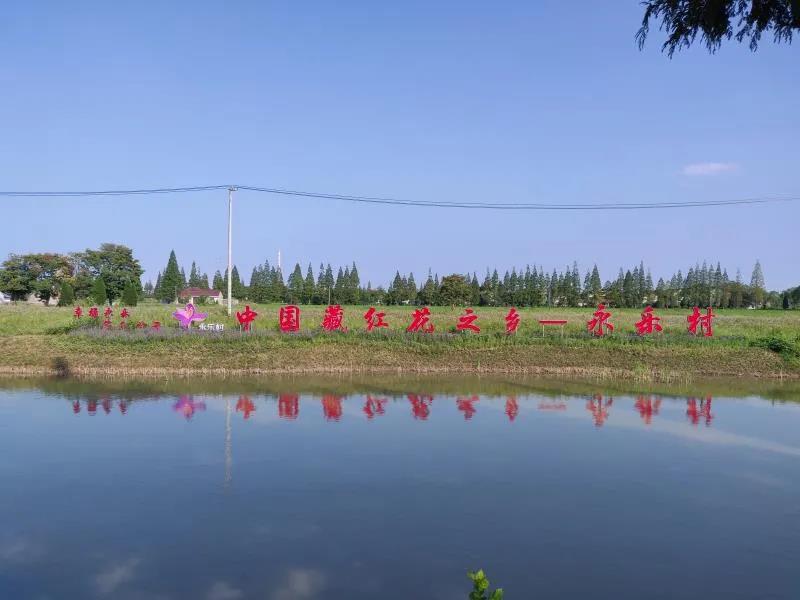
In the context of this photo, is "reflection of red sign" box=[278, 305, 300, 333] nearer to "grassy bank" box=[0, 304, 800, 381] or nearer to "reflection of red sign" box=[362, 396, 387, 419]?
"grassy bank" box=[0, 304, 800, 381]

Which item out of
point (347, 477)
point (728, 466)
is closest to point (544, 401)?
point (728, 466)

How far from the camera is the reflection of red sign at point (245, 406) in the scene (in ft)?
37.1

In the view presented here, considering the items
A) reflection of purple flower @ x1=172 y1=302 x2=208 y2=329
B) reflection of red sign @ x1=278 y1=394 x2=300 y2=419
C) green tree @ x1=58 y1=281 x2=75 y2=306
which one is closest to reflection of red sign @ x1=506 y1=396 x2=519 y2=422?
reflection of red sign @ x1=278 y1=394 x2=300 y2=419

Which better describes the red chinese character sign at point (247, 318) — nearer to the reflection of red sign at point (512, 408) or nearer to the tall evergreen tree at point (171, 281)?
the reflection of red sign at point (512, 408)

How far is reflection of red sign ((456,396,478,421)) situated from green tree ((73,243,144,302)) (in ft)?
149

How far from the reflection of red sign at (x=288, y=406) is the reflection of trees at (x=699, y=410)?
275 inches

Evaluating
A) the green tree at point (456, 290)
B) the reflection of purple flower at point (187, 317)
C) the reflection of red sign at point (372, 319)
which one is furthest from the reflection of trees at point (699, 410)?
the green tree at point (456, 290)

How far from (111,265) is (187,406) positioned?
46.0 meters

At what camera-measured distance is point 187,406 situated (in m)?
11.8

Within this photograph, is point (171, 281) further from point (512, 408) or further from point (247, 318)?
point (512, 408)

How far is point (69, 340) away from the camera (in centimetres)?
1747

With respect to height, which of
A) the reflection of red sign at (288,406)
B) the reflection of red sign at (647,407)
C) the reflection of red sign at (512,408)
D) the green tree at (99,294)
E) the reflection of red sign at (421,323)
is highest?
the green tree at (99,294)

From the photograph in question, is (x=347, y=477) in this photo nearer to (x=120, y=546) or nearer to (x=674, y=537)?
(x=120, y=546)

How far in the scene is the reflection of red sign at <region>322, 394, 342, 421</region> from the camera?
11117mm
